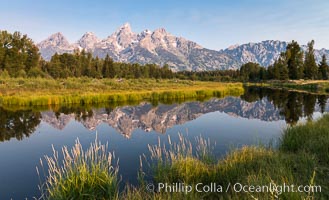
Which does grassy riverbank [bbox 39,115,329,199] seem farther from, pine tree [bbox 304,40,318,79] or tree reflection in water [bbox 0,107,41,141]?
pine tree [bbox 304,40,318,79]

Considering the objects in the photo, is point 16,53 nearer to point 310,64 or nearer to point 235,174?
point 235,174

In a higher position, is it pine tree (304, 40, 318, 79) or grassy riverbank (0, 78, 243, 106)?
pine tree (304, 40, 318, 79)

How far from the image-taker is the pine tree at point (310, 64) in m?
82.1

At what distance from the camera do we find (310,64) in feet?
269

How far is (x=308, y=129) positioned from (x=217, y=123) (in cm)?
1263

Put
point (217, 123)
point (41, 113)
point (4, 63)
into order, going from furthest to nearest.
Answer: point (4, 63) → point (41, 113) → point (217, 123)

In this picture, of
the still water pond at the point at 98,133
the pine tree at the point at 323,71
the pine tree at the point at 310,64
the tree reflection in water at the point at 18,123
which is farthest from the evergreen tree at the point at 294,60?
the tree reflection in water at the point at 18,123

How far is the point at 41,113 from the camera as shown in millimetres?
29344

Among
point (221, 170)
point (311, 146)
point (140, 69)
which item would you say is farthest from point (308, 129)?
point (140, 69)

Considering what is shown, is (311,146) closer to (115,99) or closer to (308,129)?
(308,129)

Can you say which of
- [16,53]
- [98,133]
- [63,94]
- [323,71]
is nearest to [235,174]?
[98,133]

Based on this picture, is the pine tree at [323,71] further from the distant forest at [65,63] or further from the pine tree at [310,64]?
the pine tree at [310,64]

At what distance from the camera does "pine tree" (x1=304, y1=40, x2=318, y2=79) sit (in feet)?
269

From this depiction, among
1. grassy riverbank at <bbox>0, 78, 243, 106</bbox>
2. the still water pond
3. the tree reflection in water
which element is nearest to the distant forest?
grassy riverbank at <bbox>0, 78, 243, 106</bbox>
